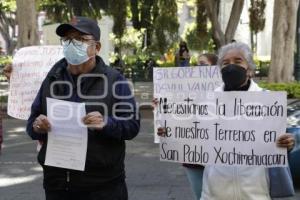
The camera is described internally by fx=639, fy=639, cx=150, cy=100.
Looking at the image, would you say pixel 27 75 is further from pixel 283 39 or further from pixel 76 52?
pixel 283 39

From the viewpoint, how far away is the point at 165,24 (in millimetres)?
39562

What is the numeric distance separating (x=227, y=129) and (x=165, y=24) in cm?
3588

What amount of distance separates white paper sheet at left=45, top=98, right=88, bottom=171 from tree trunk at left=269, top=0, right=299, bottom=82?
1473 cm

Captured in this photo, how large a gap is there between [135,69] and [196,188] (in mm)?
22945

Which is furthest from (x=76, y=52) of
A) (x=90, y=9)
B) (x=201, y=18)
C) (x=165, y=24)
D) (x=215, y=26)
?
(x=90, y=9)

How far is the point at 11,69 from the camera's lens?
19.5 feet

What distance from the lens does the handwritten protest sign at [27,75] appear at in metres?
5.98

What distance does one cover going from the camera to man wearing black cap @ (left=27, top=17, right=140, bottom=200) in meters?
3.70

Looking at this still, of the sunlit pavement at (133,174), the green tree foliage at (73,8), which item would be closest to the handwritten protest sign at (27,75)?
the sunlit pavement at (133,174)

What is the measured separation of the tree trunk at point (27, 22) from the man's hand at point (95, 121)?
13748 millimetres

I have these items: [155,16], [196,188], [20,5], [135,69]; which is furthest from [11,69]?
[155,16]

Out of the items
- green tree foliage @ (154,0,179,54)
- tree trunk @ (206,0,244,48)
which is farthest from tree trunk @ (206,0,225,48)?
green tree foliage @ (154,0,179,54)

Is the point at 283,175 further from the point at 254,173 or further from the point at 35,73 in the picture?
the point at 35,73

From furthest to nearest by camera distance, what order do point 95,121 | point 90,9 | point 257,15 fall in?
1. point 90,9
2. point 257,15
3. point 95,121
